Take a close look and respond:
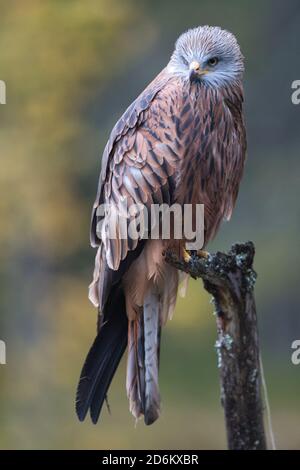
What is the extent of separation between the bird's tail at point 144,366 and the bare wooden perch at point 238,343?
0.51 metres

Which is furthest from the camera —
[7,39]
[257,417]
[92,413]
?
[7,39]

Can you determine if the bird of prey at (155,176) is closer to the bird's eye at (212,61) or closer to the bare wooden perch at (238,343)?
the bird's eye at (212,61)

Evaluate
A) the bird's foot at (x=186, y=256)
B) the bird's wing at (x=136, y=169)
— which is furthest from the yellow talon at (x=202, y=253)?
the bird's wing at (x=136, y=169)

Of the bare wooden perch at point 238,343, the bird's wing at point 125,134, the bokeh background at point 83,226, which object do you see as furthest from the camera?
the bokeh background at point 83,226

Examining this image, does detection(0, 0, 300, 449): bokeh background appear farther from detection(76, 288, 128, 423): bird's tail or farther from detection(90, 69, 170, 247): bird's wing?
detection(90, 69, 170, 247): bird's wing

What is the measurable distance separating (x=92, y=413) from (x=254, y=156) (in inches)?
209

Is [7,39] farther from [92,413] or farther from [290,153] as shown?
[92,413]

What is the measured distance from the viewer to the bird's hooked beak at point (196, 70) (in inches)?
153

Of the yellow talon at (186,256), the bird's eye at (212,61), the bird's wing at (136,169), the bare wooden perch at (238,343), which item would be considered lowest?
the bare wooden perch at (238,343)

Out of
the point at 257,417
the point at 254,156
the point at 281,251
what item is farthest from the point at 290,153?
the point at 257,417

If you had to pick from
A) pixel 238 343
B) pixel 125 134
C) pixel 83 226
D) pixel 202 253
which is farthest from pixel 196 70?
pixel 83 226

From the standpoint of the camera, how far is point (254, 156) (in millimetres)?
8828

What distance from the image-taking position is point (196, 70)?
12.8 ft

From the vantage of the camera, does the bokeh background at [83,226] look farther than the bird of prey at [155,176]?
Yes
